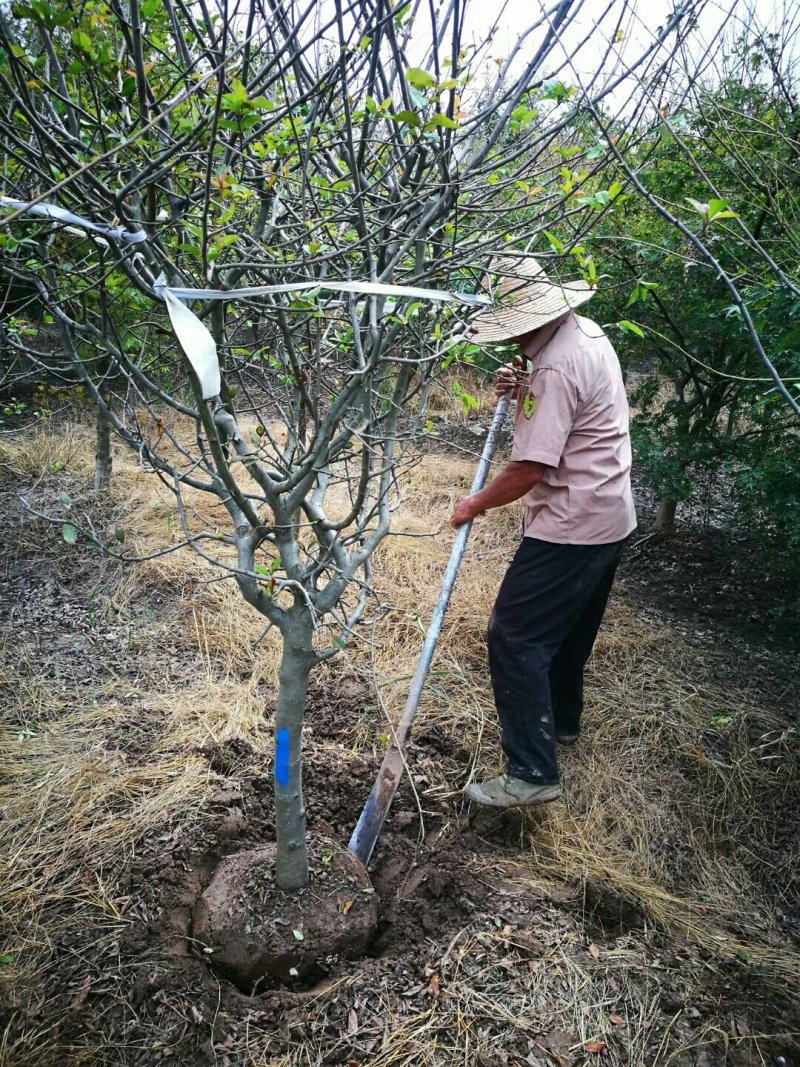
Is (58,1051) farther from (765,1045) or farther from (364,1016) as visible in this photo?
(765,1045)

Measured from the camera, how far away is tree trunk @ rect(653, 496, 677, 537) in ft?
15.3

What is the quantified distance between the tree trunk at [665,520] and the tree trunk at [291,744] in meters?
3.47

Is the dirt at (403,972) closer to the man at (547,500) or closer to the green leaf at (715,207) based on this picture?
the man at (547,500)

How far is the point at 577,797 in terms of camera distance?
281cm

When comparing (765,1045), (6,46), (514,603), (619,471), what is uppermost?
(6,46)

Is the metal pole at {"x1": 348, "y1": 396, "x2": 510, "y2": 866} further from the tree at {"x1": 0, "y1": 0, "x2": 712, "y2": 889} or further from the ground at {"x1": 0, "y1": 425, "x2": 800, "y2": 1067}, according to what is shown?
the tree at {"x1": 0, "y1": 0, "x2": 712, "y2": 889}

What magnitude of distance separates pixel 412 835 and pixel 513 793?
43 cm

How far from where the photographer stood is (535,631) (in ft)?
8.38

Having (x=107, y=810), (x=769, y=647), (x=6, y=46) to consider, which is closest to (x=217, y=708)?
(x=107, y=810)

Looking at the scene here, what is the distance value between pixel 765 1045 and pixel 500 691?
1.29 m

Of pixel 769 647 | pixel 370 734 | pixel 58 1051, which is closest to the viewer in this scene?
pixel 58 1051

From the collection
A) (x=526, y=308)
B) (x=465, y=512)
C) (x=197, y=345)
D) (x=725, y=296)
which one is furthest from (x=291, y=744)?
(x=725, y=296)

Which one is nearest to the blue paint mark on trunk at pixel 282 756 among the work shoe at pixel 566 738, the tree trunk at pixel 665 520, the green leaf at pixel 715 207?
the work shoe at pixel 566 738

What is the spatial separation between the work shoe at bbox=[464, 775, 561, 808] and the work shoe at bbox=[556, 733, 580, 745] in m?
0.40
